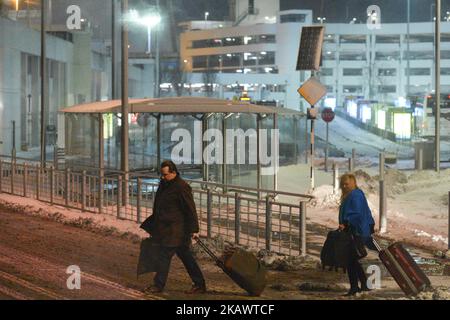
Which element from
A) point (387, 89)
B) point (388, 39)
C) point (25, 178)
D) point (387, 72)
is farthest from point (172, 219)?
point (388, 39)

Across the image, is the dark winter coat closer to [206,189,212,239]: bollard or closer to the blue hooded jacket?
the blue hooded jacket

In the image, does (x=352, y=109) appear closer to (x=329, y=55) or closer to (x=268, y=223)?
(x=329, y=55)

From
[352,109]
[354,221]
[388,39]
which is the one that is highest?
[388,39]

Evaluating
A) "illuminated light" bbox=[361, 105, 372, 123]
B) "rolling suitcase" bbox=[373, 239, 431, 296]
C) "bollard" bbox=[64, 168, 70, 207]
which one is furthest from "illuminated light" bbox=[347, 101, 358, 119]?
"rolling suitcase" bbox=[373, 239, 431, 296]

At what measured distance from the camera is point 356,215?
10109mm

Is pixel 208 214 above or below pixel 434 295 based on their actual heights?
above

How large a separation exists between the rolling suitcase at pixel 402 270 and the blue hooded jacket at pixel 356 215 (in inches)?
13.5

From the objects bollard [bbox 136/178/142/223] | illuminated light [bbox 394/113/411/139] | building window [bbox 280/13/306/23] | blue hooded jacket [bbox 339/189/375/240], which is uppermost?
building window [bbox 280/13/306/23]

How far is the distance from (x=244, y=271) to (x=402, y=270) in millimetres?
1830

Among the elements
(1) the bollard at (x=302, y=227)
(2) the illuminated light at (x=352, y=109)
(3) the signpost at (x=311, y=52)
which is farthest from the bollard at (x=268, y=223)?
(2) the illuminated light at (x=352, y=109)

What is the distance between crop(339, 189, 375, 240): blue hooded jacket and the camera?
1010 centimetres

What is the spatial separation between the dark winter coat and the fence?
3.12 m

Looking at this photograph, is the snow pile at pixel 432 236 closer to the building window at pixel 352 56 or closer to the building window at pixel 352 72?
the building window at pixel 352 72
